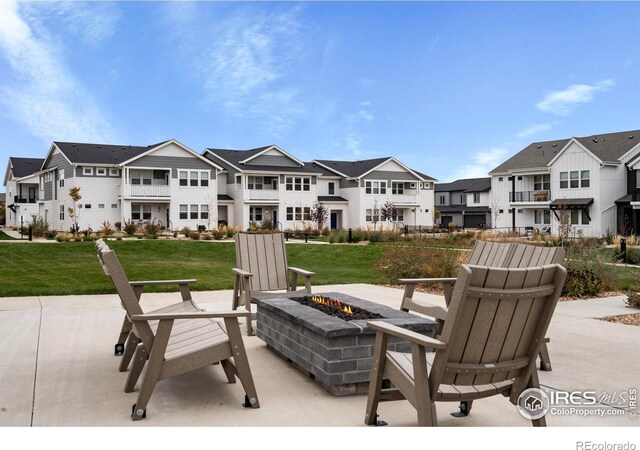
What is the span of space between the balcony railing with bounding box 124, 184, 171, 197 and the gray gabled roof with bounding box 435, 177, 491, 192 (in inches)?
1446

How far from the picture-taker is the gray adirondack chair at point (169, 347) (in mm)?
4270

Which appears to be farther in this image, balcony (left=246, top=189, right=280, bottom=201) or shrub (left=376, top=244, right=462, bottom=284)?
balcony (left=246, top=189, right=280, bottom=201)

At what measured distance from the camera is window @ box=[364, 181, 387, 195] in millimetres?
52500

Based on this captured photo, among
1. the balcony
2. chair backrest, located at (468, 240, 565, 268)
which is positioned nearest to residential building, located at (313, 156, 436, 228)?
the balcony

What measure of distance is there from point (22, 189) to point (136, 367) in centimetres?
6180

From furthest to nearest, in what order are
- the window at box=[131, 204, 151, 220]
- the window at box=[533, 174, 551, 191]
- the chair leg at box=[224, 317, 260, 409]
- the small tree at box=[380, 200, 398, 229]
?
the small tree at box=[380, 200, 398, 229] → the window at box=[533, 174, 551, 191] → the window at box=[131, 204, 151, 220] → the chair leg at box=[224, 317, 260, 409]

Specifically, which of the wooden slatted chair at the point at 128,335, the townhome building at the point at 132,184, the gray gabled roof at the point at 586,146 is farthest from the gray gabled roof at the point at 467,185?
the wooden slatted chair at the point at 128,335

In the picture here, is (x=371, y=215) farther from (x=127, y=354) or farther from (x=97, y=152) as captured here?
(x=127, y=354)

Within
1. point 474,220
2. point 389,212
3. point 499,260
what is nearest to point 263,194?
point 389,212

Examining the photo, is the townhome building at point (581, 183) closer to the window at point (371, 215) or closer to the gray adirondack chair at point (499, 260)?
the window at point (371, 215)

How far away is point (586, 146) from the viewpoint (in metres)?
41.7

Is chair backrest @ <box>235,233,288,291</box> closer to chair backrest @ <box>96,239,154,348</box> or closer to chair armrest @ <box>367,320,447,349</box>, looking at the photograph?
chair backrest @ <box>96,239,154,348</box>

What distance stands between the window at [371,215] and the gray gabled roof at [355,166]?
3.25 metres
